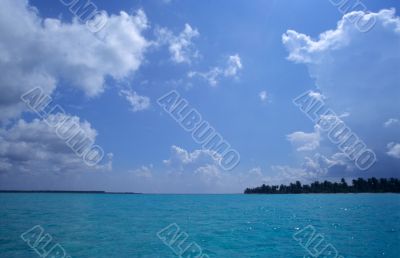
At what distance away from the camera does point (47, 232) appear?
121ft

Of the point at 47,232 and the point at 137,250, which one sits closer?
the point at 137,250

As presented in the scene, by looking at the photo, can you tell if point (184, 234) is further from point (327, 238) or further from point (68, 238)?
point (327, 238)

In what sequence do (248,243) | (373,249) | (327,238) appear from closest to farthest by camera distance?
(373,249) < (248,243) < (327,238)

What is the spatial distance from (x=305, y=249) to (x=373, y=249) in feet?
19.0

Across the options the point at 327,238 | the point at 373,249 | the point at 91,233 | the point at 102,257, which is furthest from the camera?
the point at 91,233

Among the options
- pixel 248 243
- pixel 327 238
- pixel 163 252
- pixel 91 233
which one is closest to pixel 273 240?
pixel 248 243

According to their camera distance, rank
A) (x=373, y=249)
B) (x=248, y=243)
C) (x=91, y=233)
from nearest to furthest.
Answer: (x=373, y=249)
(x=248, y=243)
(x=91, y=233)

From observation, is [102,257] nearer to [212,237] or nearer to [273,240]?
[212,237]

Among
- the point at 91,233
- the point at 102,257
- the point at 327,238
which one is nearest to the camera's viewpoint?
the point at 102,257

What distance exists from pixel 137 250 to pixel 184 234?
35.8 ft

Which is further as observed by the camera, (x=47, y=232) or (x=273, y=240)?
(x=47, y=232)

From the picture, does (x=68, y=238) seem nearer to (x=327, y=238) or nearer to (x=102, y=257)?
(x=102, y=257)

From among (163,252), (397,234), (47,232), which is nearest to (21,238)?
(47,232)

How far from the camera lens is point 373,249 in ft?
89.2
